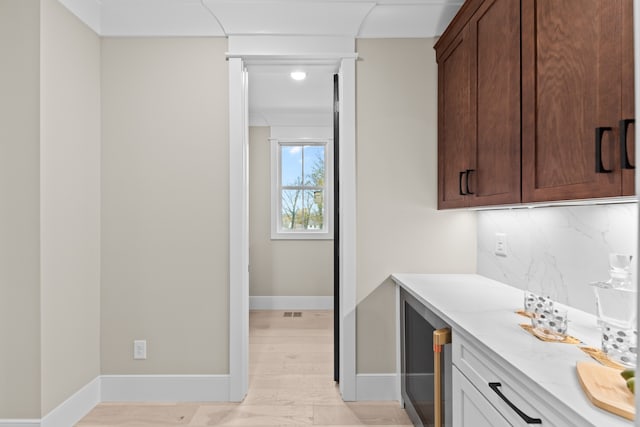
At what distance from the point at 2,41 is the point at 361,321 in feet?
8.15

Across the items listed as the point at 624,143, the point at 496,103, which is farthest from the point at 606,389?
the point at 496,103

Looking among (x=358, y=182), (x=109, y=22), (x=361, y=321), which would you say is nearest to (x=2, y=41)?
(x=109, y=22)

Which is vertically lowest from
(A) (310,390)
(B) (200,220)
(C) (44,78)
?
(A) (310,390)

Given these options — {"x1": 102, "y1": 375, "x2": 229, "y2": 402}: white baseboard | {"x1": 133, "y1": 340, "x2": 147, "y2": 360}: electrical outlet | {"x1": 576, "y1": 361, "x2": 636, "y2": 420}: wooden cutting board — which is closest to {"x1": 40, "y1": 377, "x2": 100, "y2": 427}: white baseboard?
{"x1": 102, "y1": 375, "x2": 229, "y2": 402}: white baseboard

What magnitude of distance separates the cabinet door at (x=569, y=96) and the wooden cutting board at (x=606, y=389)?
0.46m

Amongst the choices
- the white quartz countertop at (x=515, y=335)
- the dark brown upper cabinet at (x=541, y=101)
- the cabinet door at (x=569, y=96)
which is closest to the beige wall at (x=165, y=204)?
the white quartz countertop at (x=515, y=335)

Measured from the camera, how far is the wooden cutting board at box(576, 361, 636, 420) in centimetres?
81

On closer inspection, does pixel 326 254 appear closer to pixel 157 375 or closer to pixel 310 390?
pixel 310 390

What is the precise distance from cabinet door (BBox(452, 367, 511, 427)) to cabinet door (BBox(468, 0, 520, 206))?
0.72 metres

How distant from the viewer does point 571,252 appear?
167 cm

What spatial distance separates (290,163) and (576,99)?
4204 mm

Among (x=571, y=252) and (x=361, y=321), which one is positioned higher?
(x=571, y=252)

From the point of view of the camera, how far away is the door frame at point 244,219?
8.47 ft

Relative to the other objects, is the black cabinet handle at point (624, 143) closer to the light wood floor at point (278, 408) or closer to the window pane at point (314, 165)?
the light wood floor at point (278, 408)
